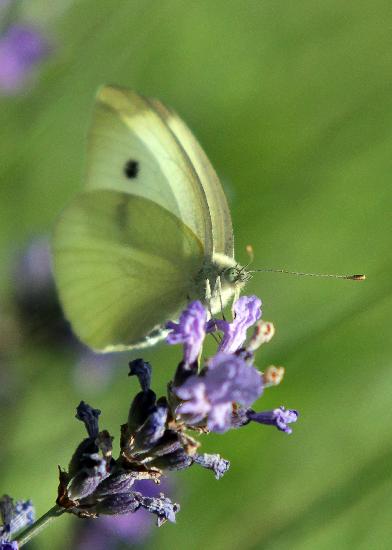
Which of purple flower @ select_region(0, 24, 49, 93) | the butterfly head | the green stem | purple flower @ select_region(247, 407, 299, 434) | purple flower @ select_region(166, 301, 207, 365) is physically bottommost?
purple flower @ select_region(247, 407, 299, 434)

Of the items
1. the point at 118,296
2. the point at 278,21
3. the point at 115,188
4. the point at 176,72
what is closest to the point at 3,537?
the point at 118,296

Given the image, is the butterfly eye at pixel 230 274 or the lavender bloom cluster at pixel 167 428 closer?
the lavender bloom cluster at pixel 167 428

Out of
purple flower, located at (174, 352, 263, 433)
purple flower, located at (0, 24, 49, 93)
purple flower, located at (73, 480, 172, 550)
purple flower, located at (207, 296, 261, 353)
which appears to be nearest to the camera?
purple flower, located at (174, 352, 263, 433)

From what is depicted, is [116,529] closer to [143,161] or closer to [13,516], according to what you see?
[13,516]

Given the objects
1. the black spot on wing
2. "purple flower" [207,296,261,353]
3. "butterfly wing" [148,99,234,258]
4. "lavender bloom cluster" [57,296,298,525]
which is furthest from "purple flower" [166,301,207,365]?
the black spot on wing

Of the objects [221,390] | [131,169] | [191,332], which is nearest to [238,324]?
[191,332]

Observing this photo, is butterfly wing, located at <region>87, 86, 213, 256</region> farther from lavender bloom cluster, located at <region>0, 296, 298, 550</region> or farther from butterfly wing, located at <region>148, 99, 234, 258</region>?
lavender bloom cluster, located at <region>0, 296, 298, 550</region>

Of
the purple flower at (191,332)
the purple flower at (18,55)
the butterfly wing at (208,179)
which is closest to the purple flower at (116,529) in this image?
the butterfly wing at (208,179)

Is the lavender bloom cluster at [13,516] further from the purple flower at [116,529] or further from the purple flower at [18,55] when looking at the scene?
the purple flower at [18,55]
